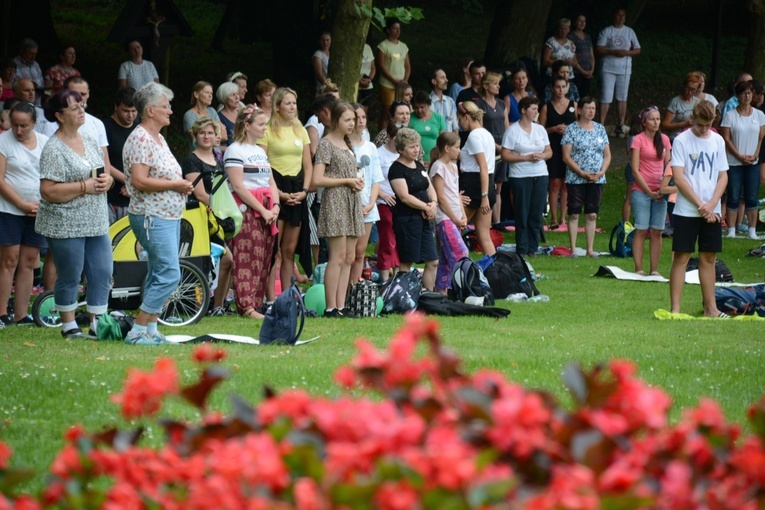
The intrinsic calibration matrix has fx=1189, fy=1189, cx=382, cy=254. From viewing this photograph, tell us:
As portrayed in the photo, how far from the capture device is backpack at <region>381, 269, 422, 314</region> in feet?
38.2

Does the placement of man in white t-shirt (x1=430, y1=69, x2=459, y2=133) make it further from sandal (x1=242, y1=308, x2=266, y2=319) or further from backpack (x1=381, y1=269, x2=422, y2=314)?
sandal (x1=242, y1=308, x2=266, y2=319)

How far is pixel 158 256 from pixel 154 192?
0.49 meters

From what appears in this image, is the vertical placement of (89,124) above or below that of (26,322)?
above

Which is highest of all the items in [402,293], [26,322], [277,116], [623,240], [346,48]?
[346,48]

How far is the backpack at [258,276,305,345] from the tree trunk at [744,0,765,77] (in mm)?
18220

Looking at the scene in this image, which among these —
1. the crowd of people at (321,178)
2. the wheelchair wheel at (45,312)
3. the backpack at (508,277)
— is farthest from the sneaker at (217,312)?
the backpack at (508,277)

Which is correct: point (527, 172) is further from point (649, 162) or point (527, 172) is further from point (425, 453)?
point (425, 453)

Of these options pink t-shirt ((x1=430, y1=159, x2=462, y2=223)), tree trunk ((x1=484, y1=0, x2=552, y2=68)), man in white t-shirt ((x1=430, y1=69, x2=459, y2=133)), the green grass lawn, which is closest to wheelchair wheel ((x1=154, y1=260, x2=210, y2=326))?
the green grass lawn

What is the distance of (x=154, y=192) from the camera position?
8.91 metres

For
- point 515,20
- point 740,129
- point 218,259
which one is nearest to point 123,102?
point 218,259

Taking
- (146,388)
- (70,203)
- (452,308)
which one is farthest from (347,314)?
(146,388)

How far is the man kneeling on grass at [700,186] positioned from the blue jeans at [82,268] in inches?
206

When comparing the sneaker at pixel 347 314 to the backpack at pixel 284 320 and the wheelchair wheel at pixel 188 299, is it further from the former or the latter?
the backpack at pixel 284 320

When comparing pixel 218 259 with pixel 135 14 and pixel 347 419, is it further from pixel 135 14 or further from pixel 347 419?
pixel 347 419
